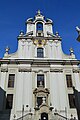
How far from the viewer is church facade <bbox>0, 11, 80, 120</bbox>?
1972 cm

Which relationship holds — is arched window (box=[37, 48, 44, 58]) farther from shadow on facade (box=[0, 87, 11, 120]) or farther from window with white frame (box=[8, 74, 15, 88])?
shadow on facade (box=[0, 87, 11, 120])

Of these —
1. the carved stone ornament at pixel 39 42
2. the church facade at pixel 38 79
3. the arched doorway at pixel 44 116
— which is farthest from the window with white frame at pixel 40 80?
the carved stone ornament at pixel 39 42

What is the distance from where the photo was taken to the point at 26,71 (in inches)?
886

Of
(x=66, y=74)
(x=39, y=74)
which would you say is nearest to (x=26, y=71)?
(x=39, y=74)

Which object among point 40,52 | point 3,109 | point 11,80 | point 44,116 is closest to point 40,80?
point 11,80

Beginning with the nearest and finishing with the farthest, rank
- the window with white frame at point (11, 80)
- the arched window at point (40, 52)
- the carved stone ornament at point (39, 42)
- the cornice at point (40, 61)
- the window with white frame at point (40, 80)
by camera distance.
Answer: the window with white frame at point (11, 80) → the window with white frame at point (40, 80) → the cornice at point (40, 61) → the arched window at point (40, 52) → the carved stone ornament at point (39, 42)

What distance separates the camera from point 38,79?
22297 mm

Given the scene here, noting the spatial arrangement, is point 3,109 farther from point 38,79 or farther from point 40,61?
point 40,61

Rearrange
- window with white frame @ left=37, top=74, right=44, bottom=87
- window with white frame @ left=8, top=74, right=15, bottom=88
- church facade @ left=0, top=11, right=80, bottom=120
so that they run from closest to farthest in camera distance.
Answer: church facade @ left=0, top=11, right=80, bottom=120, window with white frame @ left=8, top=74, right=15, bottom=88, window with white frame @ left=37, top=74, right=44, bottom=87

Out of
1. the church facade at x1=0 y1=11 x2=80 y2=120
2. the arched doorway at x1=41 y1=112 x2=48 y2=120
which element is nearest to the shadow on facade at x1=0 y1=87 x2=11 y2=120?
the church facade at x1=0 y1=11 x2=80 y2=120

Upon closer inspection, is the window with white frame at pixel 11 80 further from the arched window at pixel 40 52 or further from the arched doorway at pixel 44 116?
the arched doorway at pixel 44 116

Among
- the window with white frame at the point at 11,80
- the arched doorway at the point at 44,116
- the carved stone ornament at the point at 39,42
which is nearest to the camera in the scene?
the arched doorway at the point at 44,116

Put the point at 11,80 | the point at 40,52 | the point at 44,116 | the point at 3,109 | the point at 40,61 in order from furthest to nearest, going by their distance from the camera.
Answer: the point at 40,52 → the point at 40,61 → the point at 11,80 → the point at 3,109 → the point at 44,116

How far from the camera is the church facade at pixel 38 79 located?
776 inches
